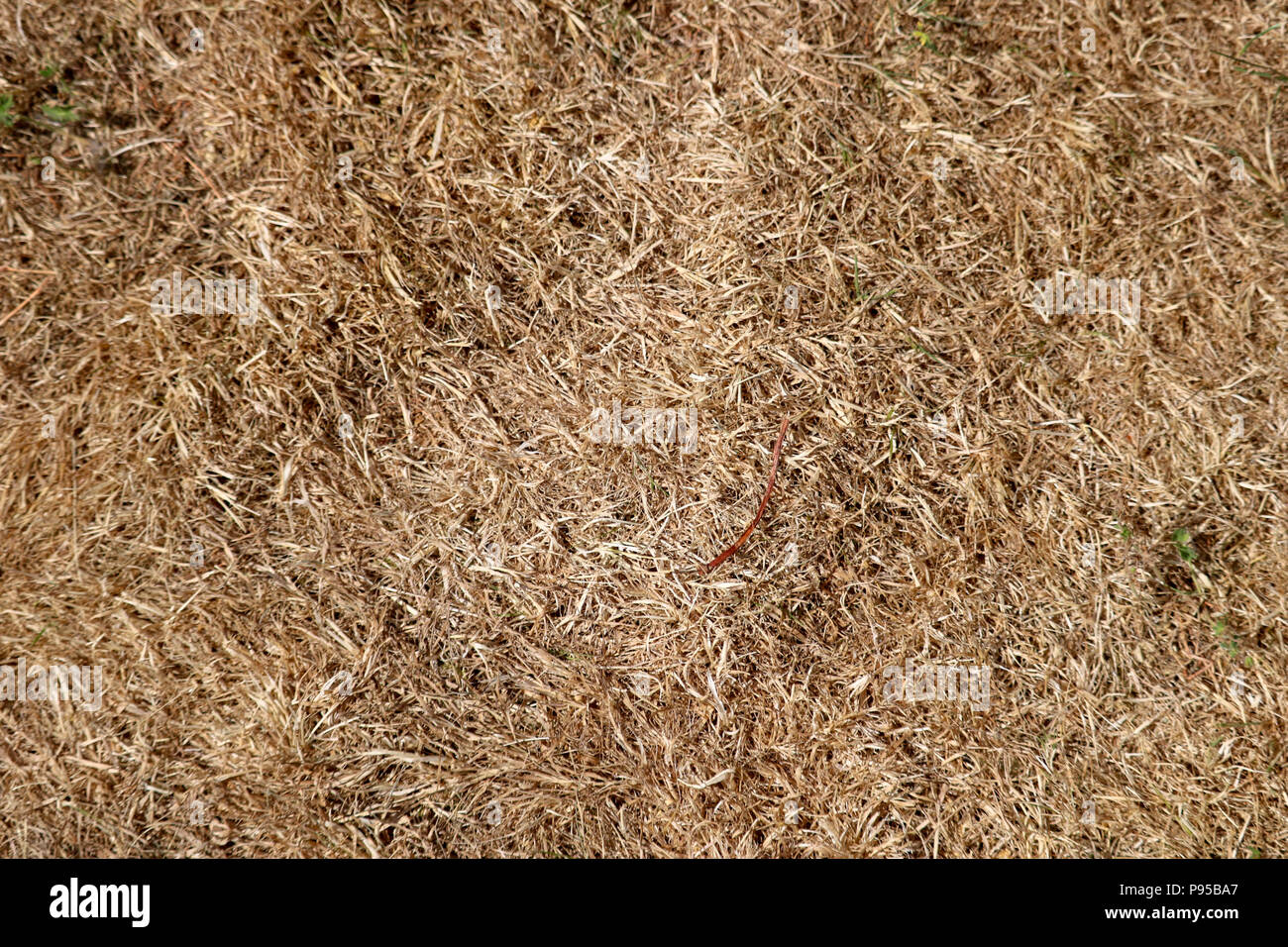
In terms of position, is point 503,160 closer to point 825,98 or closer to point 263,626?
point 825,98

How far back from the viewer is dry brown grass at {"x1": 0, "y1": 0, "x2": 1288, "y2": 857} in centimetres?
263

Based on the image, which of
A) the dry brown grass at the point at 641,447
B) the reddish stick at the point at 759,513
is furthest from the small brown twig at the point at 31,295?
the reddish stick at the point at 759,513

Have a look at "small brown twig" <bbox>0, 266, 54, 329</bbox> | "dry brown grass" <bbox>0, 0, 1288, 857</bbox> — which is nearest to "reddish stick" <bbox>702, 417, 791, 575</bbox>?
"dry brown grass" <bbox>0, 0, 1288, 857</bbox>

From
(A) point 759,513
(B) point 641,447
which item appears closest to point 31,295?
(B) point 641,447

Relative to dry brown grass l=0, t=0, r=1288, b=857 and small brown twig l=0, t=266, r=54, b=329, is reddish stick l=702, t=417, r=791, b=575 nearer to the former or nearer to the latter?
dry brown grass l=0, t=0, r=1288, b=857

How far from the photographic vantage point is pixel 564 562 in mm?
2672

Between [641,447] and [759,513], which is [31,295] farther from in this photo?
[759,513]

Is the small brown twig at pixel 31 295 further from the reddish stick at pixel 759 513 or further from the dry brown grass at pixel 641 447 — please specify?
the reddish stick at pixel 759 513

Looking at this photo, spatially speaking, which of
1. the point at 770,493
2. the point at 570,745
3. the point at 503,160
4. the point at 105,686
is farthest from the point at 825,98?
the point at 105,686

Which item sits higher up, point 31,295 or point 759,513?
point 31,295

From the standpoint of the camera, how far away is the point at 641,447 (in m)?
2.69
